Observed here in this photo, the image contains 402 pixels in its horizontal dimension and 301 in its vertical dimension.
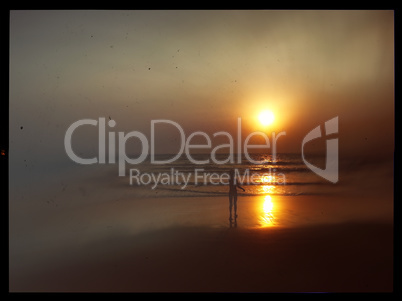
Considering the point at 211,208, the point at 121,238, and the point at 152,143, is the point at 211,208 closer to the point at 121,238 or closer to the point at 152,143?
the point at 121,238

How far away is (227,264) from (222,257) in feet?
0.72

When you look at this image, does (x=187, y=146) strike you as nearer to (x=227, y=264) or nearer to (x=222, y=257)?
(x=222, y=257)

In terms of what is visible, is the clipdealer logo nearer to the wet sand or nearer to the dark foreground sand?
the wet sand

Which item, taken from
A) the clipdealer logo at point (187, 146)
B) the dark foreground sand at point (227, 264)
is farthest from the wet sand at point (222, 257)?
the clipdealer logo at point (187, 146)

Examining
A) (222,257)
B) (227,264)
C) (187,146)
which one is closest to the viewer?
(227,264)

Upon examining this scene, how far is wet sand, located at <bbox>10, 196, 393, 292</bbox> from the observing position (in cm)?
441

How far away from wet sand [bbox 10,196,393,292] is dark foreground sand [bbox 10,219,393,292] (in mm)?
11

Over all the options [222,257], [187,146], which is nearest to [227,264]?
[222,257]

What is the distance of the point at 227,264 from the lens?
4797 millimetres

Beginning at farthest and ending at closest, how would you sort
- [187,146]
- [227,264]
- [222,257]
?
[187,146], [222,257], [227,264]

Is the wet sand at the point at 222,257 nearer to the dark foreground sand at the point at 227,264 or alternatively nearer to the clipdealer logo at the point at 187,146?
the dark foreground sand at the point at 227,264

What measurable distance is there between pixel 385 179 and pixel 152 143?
18781 millimetres

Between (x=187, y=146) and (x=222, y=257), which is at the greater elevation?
(x=187, y=146)
